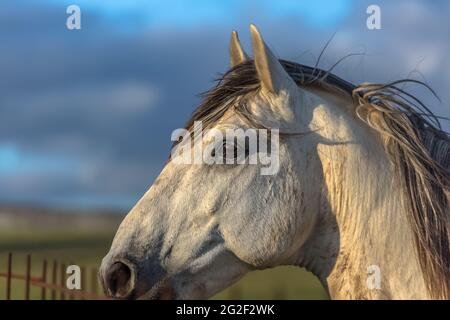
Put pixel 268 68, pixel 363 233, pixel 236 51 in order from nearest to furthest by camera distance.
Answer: pixel 363 233
pixel 268 68
pixel 236 51

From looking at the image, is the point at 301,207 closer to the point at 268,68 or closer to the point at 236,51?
the point at 268,68

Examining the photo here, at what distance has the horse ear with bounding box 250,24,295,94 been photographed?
4168 mm

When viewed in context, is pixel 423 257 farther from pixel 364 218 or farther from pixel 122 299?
pixel 122 299

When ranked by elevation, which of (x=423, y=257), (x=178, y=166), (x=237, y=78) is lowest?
(x=423, y=257)

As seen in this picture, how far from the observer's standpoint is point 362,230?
163 inches

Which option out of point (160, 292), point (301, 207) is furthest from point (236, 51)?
point (160, 292)

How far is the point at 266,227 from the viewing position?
4152mm

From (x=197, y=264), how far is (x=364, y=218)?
1.08 m

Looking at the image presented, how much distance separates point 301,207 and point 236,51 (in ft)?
4.93

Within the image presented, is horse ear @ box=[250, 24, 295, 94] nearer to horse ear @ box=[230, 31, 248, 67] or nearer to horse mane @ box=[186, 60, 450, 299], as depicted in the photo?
horse mane @ box=[186, 60, 450, 299]

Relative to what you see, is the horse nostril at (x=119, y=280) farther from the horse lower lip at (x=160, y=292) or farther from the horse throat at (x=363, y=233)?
the horse throat at (x=363, y=233)

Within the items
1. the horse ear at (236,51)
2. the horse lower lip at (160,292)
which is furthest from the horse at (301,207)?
the horse ear at (236,51)
